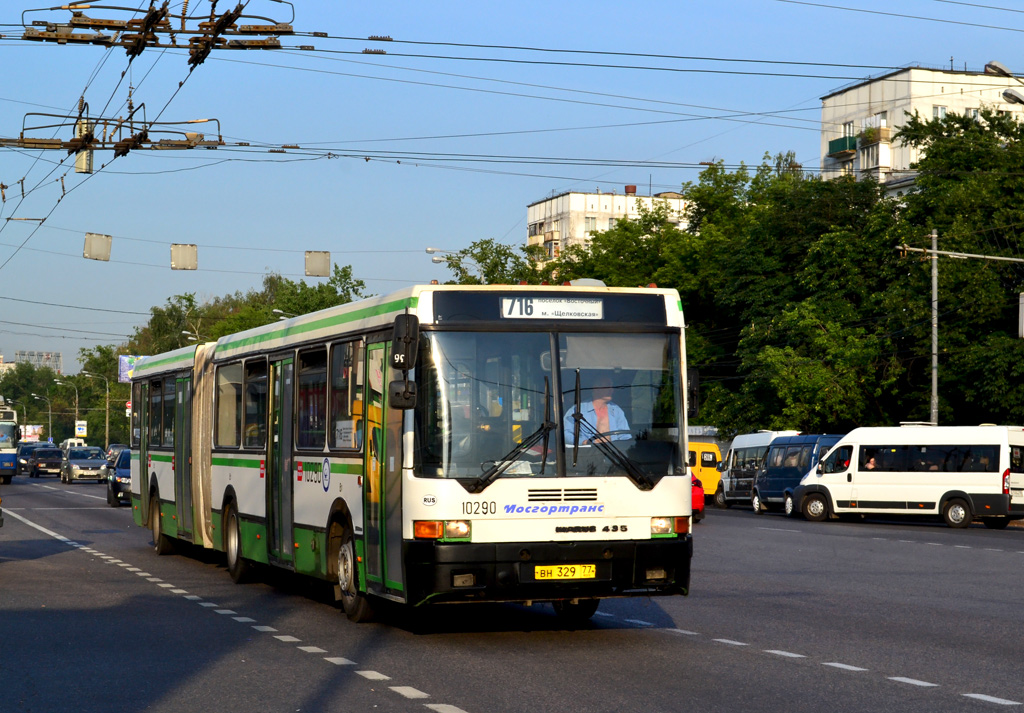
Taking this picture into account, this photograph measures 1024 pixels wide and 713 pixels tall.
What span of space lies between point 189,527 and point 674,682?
11.9 meters

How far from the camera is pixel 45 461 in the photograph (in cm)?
8281

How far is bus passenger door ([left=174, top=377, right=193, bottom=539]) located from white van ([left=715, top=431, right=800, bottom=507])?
99.8 feet

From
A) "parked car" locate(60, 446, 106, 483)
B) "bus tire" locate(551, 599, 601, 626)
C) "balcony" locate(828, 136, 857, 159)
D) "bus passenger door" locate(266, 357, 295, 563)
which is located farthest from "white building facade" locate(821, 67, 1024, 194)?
"bus tire" locate(551, 599, 601, 626)

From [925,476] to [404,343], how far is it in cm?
2790

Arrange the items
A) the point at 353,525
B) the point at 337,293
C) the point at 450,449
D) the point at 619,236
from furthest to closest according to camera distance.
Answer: the point at 337,293, the point at 619,236, the point at 353,525, the point at 450,449

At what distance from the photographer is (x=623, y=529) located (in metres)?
11.9

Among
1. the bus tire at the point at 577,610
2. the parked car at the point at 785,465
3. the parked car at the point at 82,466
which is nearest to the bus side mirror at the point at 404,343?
the bus tire at the point at 577,610

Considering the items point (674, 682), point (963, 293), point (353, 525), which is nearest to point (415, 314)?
point (353, 525)

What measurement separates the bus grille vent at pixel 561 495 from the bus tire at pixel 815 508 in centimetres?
2887

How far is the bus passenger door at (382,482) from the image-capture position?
11875 millimetres

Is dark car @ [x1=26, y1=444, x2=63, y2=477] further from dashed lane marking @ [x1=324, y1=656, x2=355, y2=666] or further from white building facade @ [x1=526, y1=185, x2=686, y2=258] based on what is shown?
dashed lane marking @ [x1=324, y1=656, x2=355, y2=666]

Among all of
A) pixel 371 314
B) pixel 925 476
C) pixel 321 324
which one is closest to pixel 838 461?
pixel 925 476

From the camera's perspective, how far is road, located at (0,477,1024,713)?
30.5 ft

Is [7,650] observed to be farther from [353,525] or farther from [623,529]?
[623,529]
